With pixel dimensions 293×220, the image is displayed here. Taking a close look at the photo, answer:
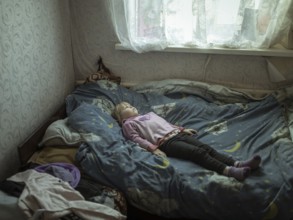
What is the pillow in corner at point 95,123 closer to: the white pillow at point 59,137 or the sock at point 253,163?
the white pillow at point 59,137

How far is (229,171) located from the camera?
1.37 m

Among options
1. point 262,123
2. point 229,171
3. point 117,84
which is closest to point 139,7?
point 117,84

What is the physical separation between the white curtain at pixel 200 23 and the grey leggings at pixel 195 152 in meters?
0.86

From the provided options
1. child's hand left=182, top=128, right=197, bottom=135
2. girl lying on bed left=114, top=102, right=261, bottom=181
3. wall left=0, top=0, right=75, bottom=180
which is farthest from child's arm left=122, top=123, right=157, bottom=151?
wall left=0, top=0, right=75, bottom=180

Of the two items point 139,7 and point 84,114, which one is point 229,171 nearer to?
point 84,114

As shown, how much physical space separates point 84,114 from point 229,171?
95 centimetres

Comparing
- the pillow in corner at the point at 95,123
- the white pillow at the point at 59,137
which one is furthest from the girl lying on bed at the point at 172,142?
the white pillow at the point at 59,137

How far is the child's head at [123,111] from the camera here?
1.91 meters

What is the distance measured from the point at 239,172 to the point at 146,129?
0.68 metres

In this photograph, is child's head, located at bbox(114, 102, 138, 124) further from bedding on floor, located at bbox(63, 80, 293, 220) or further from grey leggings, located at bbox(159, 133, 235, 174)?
grey leggings, located at bbox(159, 133, 235, 174)

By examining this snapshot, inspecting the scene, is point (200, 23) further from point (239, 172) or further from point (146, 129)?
point (239, 172)

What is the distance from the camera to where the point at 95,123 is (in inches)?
64.7

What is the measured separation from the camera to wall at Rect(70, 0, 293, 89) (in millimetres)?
2220

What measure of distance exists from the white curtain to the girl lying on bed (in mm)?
619
